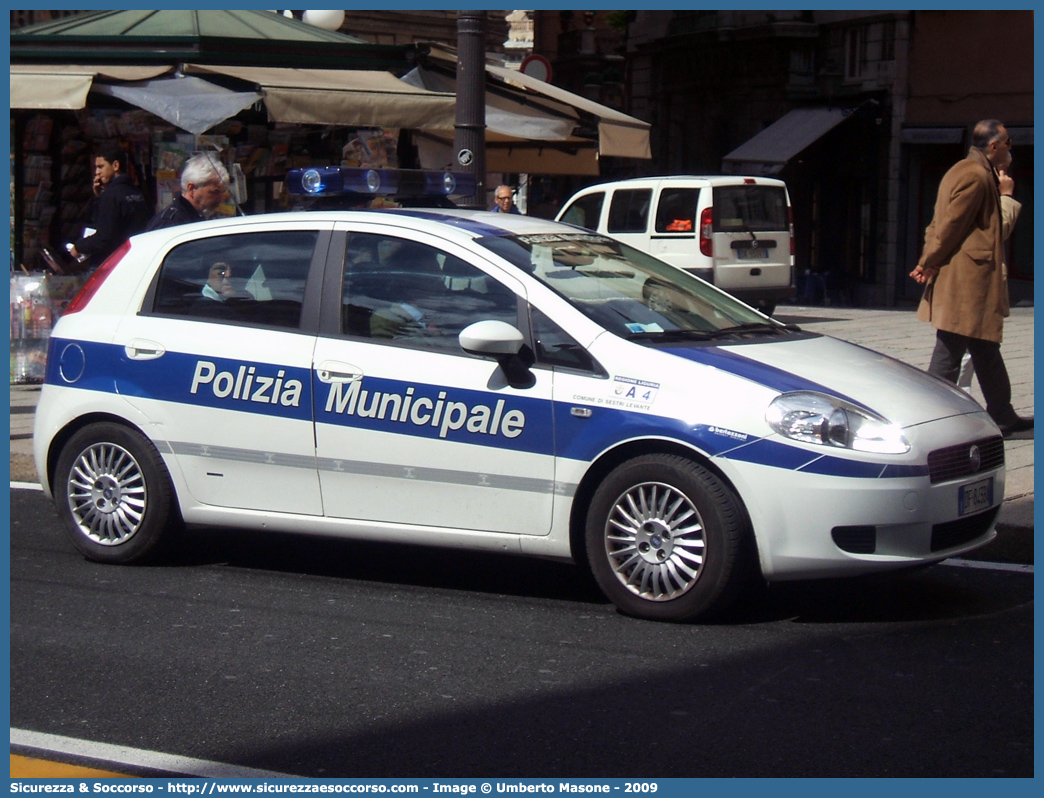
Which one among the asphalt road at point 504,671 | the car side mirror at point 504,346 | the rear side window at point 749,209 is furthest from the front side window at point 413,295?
the rear side window at point 749,209

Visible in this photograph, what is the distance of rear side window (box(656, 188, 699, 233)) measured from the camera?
20.4m

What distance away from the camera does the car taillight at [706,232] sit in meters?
20.2

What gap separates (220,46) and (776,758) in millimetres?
11189

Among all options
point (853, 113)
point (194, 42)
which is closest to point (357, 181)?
point (194, 42)

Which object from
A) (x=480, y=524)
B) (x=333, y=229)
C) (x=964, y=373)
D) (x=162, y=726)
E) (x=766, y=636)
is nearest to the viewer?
(x=162, y=726)

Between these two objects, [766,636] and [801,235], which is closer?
[766,636]

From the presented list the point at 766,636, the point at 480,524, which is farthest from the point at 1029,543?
the point at 480,524

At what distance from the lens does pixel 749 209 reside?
68.1 ft

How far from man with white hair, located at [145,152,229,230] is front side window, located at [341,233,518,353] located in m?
2.20

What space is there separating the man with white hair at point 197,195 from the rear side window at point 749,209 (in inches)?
482

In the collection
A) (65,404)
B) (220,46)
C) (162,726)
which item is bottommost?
(162,726)

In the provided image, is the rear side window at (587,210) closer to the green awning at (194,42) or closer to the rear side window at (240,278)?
the green awning at (194,42)

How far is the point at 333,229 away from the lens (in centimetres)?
675

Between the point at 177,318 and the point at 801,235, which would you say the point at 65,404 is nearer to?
the point at 177,318
